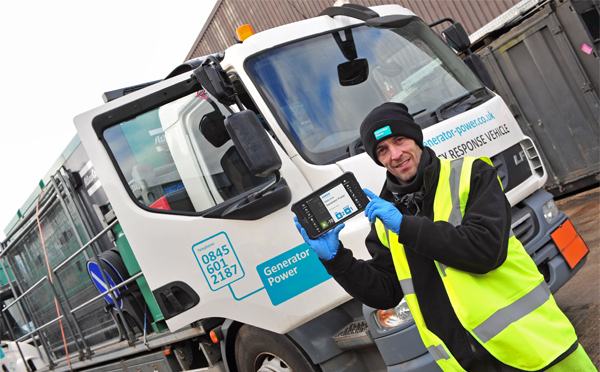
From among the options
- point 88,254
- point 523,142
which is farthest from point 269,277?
point 88,254

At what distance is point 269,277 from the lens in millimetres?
2844

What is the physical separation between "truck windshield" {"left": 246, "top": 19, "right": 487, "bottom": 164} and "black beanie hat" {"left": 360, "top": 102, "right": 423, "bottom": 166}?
0.80 metres

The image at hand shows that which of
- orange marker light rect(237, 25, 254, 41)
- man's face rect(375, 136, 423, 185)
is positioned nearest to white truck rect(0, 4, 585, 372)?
orange marker light rect(237, 25, 254, 41)

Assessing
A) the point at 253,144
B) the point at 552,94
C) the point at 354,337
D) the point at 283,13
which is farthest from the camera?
the point at 283,13

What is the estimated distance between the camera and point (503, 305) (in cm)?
167

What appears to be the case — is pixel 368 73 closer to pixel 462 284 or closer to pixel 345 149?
pixel 345 149

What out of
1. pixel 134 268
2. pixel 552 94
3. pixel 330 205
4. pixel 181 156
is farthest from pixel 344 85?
pixel 552 94

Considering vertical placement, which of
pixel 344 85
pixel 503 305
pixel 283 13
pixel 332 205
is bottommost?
pixel 503 305

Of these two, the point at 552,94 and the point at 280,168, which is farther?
the point at 552,94

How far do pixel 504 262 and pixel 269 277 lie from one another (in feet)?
4.73

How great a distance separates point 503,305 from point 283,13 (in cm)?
1063

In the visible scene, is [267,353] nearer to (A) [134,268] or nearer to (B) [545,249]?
(A) [134,268]

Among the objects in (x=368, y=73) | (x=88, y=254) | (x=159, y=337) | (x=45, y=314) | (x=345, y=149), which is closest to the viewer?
(x=345, y=149)

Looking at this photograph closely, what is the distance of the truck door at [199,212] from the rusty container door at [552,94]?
545 centimetres
